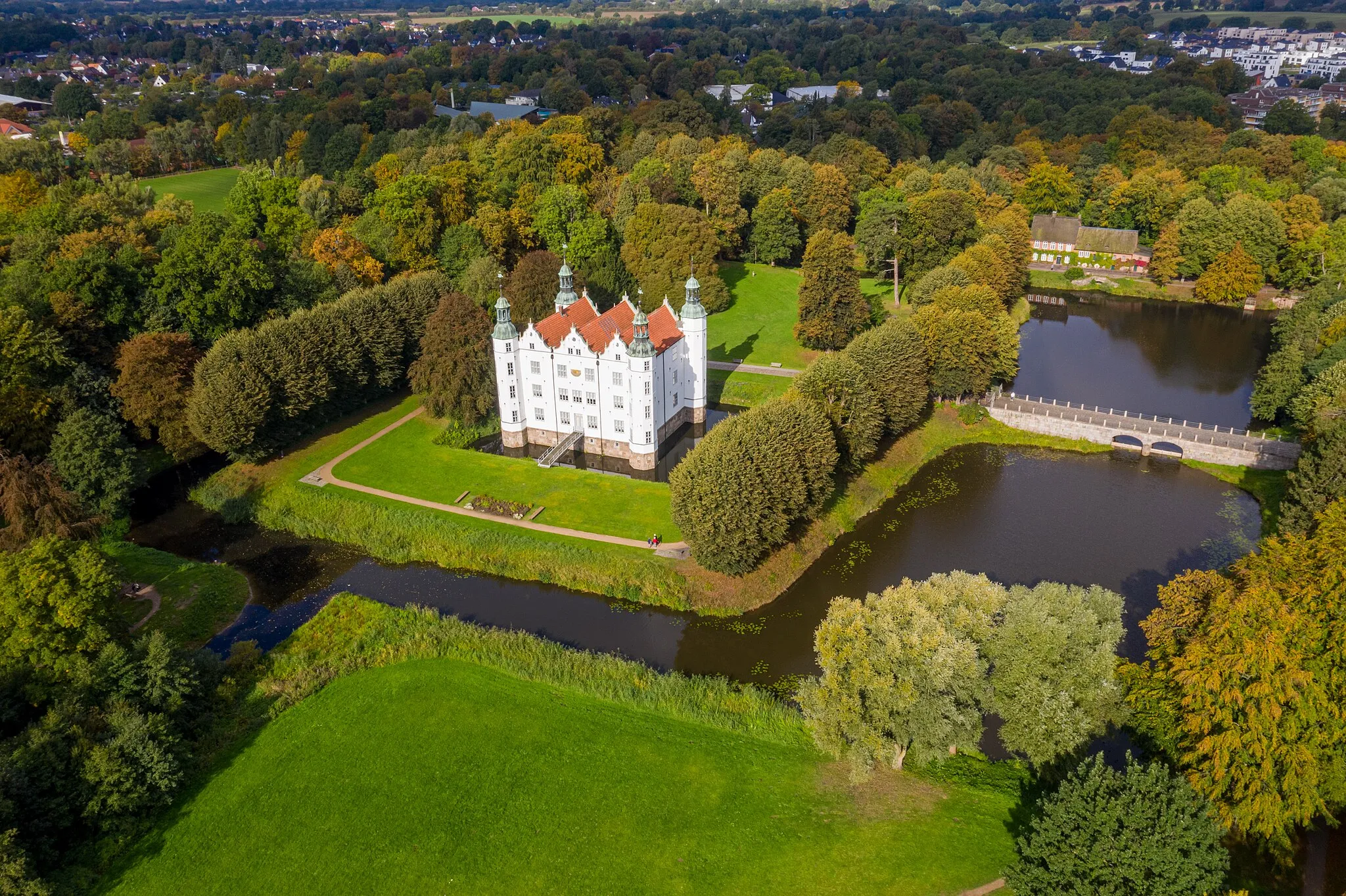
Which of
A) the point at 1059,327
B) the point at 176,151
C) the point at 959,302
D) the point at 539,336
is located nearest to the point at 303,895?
the point at 539,336

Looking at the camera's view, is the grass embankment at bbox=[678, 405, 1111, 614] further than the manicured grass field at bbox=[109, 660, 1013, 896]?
Yes

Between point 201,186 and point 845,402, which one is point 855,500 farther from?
point 201,186

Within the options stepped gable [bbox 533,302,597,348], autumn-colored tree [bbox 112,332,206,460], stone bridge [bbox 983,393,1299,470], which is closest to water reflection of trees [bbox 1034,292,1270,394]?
stone bridge [bbox 983,393,1299,470]

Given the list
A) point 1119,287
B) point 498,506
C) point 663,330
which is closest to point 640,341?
point 663,330

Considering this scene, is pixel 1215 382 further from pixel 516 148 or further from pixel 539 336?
pixel 516 148

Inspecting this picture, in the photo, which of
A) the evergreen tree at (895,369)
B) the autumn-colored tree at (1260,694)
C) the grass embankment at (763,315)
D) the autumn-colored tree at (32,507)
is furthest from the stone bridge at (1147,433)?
the autumn-colored tree at (32,507)

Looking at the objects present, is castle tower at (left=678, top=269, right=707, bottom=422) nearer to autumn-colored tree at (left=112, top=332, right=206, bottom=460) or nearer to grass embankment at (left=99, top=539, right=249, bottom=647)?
grass embankment at (left=99, top=539, right=249, bottom=647)
